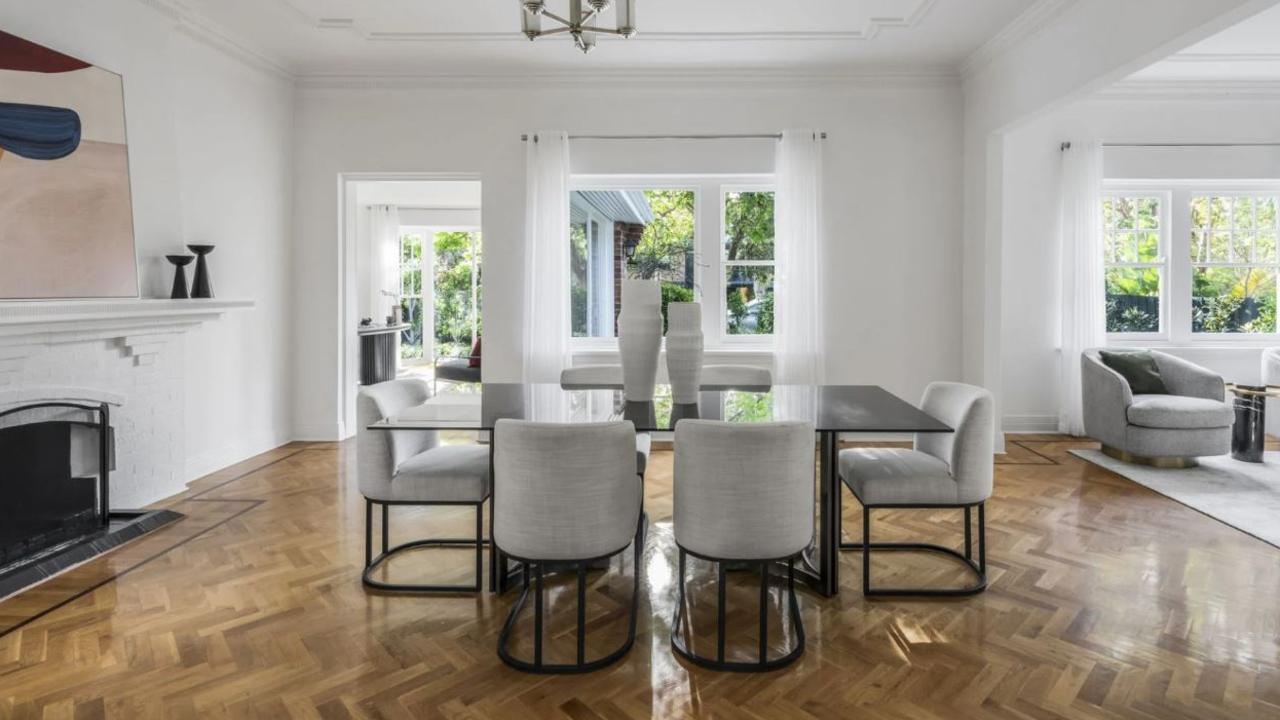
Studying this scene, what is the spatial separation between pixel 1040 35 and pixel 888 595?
3722mm

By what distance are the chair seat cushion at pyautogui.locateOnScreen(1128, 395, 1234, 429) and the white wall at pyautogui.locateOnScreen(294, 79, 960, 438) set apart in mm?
1248

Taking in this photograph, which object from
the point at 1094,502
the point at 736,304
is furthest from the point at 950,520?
the point at 736,304

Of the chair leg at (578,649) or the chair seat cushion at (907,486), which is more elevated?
the chair seat cushion at (907,486)

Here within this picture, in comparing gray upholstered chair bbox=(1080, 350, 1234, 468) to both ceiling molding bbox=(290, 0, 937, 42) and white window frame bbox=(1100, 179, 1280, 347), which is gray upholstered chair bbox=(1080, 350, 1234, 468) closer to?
white window frame bbox=(1100, 179, 1280, 347)

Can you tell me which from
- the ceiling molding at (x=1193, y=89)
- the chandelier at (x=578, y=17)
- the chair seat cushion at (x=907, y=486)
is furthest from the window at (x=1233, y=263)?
the chandelier at (x=578, y=17)

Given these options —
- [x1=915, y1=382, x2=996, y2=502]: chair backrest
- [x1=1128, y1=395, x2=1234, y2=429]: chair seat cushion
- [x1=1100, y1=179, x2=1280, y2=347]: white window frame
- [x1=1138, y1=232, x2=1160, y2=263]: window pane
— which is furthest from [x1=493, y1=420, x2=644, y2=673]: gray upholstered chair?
[x1=1138, y1=232, x2=1160, y2=263]: window pane

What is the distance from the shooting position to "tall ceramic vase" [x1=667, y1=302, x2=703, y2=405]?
2889mm

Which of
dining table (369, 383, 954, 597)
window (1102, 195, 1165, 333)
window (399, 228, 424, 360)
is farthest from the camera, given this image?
window (399, 228, 424, 360)

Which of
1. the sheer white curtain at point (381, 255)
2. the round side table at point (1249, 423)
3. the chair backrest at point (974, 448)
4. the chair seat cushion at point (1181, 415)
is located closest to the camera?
the chair backrest at point (974, 448)

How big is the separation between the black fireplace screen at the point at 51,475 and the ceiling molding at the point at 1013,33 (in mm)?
5666

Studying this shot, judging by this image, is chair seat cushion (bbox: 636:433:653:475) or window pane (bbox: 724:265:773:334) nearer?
chair seat cushion (bbox: 636:433:653:475)

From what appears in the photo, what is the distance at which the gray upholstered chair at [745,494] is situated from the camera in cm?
207

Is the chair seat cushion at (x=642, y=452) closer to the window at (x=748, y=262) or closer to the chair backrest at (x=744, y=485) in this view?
the chair backrest at (x=744, y=485)

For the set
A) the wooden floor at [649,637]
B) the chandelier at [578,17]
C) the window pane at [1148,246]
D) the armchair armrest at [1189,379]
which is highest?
the chandelier at [578,17]
